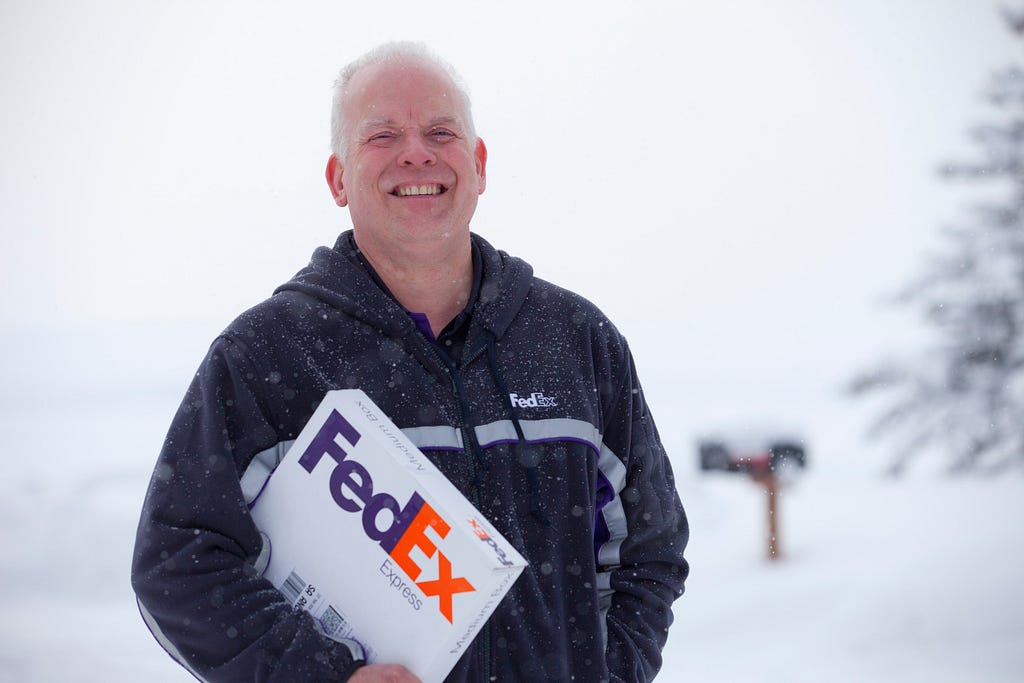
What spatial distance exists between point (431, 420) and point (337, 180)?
1.83 feet

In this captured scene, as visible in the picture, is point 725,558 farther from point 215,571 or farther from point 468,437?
point 215,571

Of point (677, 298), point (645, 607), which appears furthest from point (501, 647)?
point (677, 298)

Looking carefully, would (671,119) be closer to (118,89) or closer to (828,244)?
(828,244)

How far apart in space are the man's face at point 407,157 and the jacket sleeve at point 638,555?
0.49 meters

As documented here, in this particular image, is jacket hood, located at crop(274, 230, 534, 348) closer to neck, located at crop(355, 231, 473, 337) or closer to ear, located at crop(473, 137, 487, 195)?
neck, located at crop(355, 231, 473, 337)

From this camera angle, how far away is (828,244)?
705 centimetres

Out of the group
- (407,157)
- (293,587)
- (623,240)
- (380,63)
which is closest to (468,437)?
(293,587)

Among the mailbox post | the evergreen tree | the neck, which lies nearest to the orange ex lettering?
the neck

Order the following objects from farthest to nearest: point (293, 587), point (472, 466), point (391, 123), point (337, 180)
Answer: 1. point (337, 180)
2. point (391, 123)
3. point (472, 466)
4. point (293, 587)

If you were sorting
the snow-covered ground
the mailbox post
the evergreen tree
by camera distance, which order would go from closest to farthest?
the snow-covered ground < the mailbox post < the evergreen tree

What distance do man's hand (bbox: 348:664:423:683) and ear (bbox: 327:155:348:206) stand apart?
0.89m

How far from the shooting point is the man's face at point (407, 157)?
5.36 feet

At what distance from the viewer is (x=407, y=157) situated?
163 centimetres

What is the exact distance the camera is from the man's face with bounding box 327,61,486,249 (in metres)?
1.63
